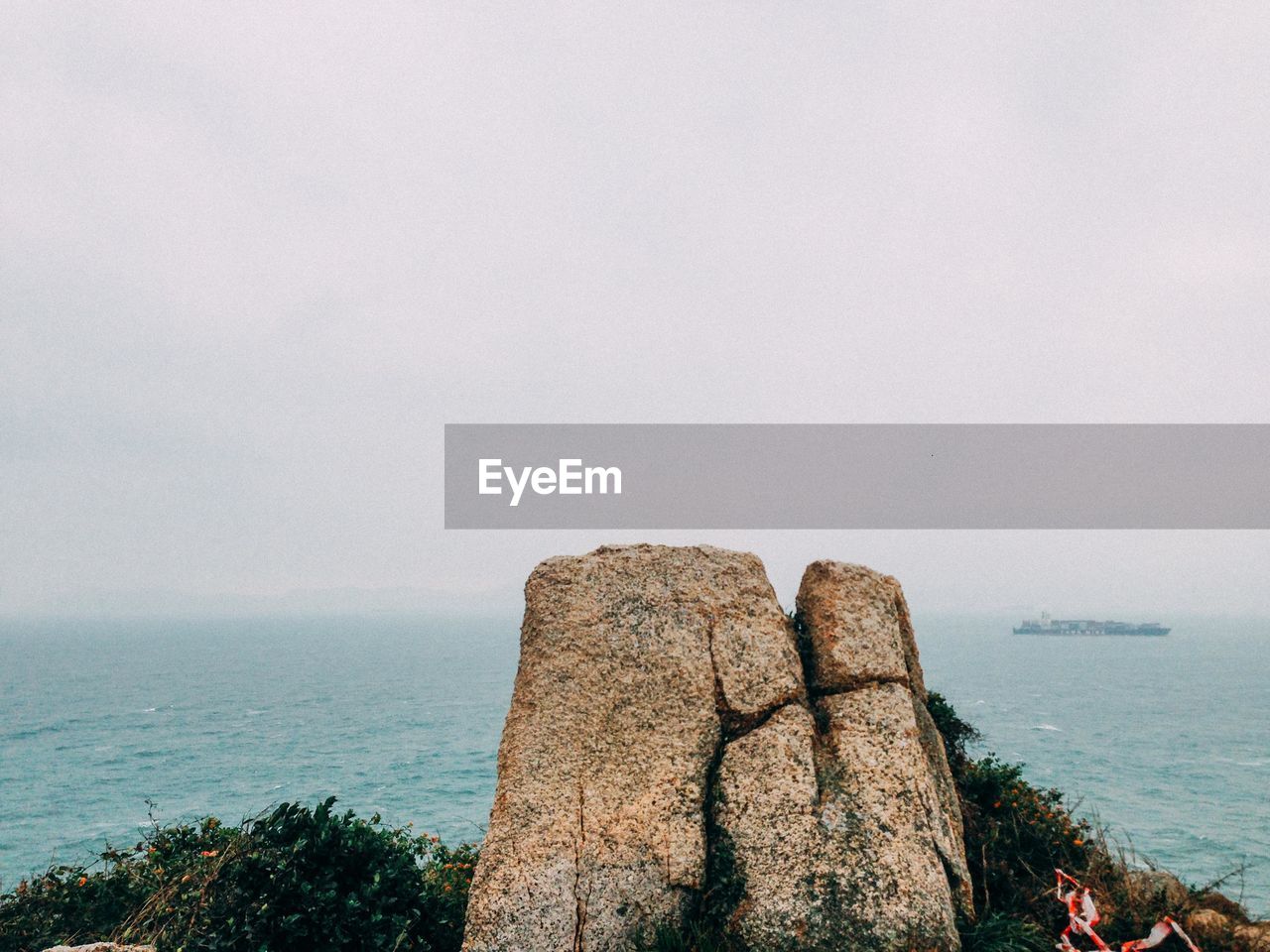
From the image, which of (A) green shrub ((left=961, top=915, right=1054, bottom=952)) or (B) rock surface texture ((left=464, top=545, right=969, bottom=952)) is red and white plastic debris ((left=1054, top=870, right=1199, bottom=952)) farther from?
(B) rock surface texture ((left=464, top=545, right=969, bottom=952))

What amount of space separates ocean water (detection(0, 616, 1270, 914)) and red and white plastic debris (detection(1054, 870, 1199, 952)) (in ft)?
12.8

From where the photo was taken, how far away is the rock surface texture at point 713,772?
7.25 meters

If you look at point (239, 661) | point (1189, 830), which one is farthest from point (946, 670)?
point (239, 661)

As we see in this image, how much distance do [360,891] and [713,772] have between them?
352cm

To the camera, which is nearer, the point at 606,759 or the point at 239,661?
the point at 606,759

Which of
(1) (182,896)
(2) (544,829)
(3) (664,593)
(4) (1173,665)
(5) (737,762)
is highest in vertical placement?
(3) (664,593)

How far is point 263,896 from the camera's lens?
297 inches

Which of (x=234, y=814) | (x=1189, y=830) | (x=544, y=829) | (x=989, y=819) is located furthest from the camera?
(x=234, y=814)

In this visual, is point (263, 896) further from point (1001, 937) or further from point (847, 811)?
point (1001, 937)

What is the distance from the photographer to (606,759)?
7.96 m

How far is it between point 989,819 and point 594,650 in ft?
15.7

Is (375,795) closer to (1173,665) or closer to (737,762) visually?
(737,762)

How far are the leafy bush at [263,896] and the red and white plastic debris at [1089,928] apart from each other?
19.0 feet

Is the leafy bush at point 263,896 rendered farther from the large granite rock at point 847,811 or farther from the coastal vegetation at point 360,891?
the large granite rock at point 847,811
